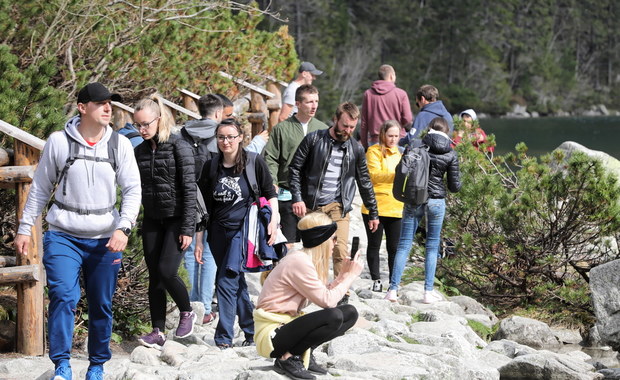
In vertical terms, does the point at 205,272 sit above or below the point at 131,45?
below

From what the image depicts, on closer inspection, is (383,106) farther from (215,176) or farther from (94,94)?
(94,94)

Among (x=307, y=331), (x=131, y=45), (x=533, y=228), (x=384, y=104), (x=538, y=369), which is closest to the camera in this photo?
(x=307, y=331)

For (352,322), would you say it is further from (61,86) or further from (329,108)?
(329,108)

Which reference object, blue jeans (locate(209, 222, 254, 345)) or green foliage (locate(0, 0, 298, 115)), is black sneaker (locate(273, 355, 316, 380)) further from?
green foliage (locate(0, 0, 298, 115))

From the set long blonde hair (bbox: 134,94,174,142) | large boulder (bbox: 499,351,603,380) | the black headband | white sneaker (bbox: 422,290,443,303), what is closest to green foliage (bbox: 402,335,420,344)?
large boulder (bbox: 499,351,603,380)

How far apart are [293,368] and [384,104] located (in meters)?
5.56

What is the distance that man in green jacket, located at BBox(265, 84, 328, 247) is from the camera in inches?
298

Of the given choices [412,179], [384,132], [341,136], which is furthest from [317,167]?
[384,132]

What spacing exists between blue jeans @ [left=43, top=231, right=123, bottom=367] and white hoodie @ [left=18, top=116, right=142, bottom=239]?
73mm

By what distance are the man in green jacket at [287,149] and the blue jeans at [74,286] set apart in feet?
8.21

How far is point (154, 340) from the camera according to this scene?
20.3 ft

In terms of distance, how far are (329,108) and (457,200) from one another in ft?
119

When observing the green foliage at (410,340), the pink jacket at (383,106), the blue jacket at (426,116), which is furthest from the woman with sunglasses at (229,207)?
the pink jacket at (383,106)

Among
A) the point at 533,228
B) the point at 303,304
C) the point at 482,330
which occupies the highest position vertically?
the point at 303,304
